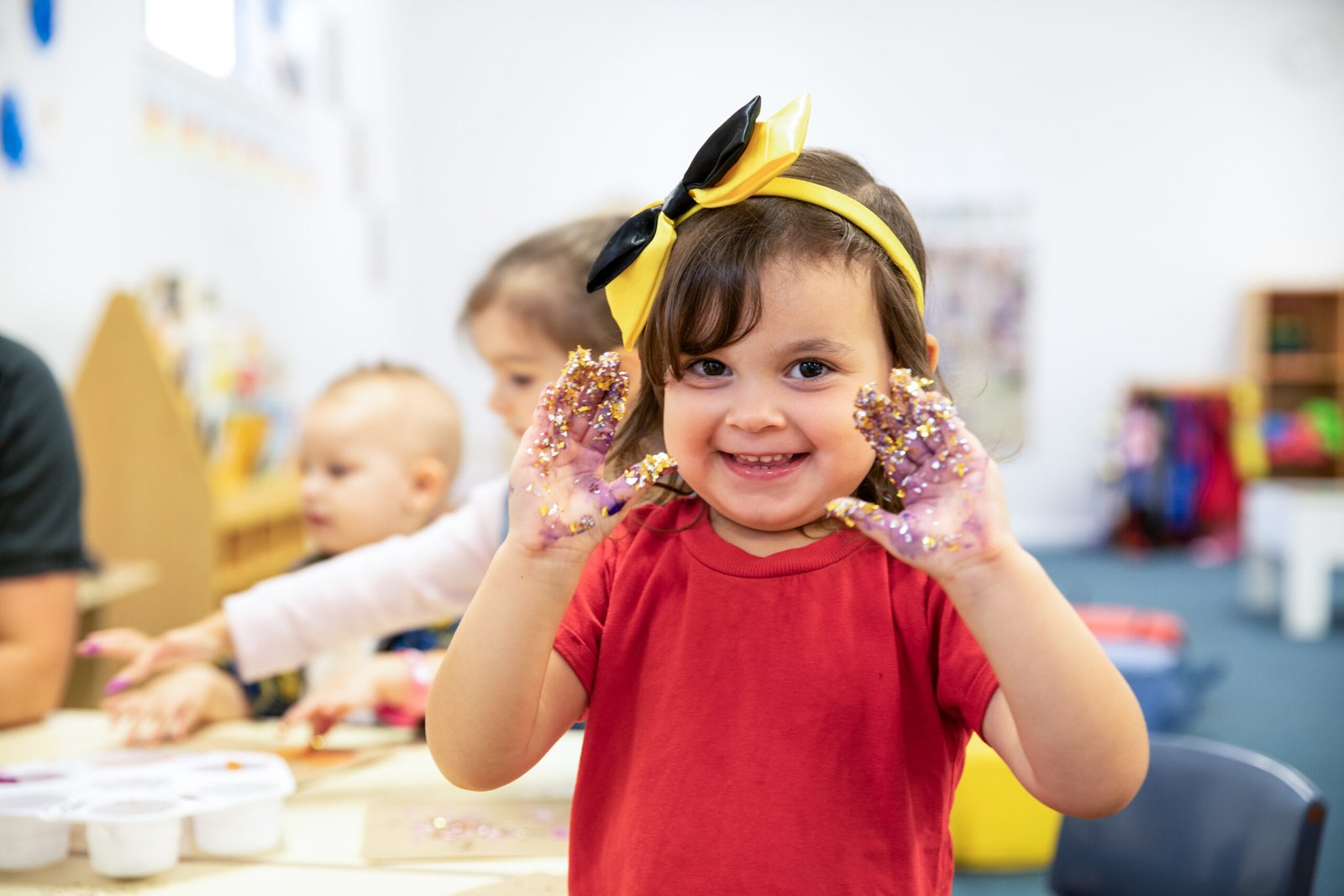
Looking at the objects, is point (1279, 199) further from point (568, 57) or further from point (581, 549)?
point (581, 549)

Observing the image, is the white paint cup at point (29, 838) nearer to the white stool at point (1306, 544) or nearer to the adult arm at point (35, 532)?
the adult arm at point (35, 532)

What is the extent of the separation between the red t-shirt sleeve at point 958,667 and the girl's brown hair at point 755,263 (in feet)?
0.47

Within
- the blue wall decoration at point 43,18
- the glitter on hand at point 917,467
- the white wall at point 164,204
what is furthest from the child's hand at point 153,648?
the blue wall decoration at point 43,18

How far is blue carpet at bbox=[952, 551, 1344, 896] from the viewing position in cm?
296

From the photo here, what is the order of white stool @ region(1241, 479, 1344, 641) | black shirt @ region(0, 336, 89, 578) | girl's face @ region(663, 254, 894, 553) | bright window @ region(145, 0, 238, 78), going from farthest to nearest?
white stool @ region(1241, 479, 1344, 641) < bright window @ region(145, 0, 238, 78) < black shirt @ region(0, 336, 89, 578) < girl's face @ region(663, 254, 894, 553)

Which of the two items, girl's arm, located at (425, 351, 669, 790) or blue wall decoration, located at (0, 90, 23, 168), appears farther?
blue wall decoration, located at (0, 90, 23, 168)

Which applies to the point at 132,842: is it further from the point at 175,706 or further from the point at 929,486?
the point at 929,486

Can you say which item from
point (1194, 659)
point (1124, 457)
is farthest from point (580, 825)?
point (1124, 457)

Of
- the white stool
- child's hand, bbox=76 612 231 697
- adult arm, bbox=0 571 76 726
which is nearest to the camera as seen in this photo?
child's hand, bbox=76 612 231 697

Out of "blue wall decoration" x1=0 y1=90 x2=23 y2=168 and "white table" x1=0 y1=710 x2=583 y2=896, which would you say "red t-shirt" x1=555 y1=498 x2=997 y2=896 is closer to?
"white table" x1=0 y1=710 x2=583 y2=896

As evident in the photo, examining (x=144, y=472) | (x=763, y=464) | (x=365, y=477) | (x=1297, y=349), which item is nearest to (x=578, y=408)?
(x=763, y=464)

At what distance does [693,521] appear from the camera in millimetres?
964

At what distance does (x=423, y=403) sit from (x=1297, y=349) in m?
7.50

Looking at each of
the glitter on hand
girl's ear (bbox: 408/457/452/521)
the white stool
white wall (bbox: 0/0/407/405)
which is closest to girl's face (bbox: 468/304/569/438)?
girl's ear (bbox: 408/457/452/521)
